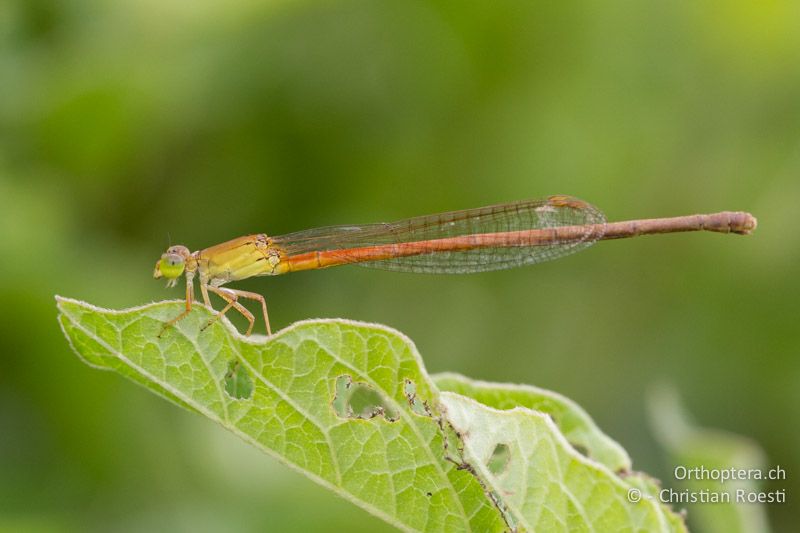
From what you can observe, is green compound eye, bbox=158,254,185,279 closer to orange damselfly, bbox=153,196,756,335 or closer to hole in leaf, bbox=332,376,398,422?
orange damselfly, bbox=153,196,756,335

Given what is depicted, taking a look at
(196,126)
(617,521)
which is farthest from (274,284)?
(617,521)

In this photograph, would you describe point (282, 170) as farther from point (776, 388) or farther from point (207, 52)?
point (776, 388)

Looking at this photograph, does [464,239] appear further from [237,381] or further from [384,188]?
[237,381]

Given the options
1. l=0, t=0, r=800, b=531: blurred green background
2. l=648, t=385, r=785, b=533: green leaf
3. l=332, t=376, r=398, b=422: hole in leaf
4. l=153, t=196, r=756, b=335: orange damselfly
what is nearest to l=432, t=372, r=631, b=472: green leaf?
l=332, t=376, r=398, b=422: hole in leaf

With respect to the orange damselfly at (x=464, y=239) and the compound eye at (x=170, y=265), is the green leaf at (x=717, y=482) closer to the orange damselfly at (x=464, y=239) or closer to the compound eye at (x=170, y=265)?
the orange damselfly at (x=464, y=239)

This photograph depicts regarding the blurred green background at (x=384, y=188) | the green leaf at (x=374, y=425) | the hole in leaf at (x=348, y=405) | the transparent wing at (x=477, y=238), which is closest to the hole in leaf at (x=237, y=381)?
the green leaf at (x=374, y=425)
